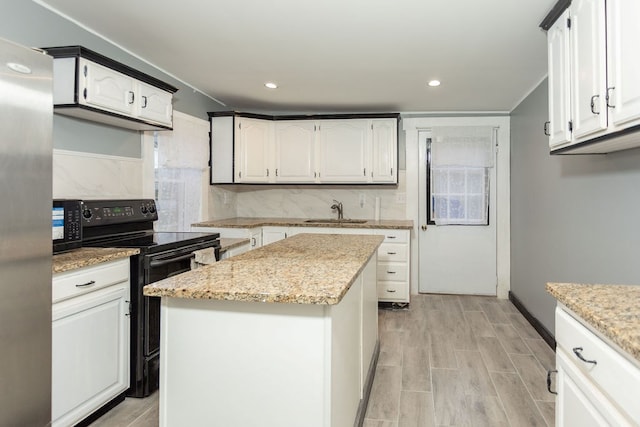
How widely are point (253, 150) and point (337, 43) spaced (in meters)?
2.08

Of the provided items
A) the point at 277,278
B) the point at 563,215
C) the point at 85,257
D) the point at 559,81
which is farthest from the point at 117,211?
the point at 563,215

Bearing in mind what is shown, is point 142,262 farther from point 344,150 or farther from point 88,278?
point 344,150

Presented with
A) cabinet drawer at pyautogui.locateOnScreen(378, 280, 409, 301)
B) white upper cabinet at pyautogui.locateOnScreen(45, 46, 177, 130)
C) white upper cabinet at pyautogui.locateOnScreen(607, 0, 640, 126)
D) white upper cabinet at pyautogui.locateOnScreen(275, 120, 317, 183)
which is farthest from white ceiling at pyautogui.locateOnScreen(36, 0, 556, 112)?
cabinet drawer at pyautogui.locateOnScreen(378, 280, 409, 301)

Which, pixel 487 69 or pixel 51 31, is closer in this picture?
pixel 51 31

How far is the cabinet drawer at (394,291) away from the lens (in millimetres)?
4297

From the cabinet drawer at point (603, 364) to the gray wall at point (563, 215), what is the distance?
101 cm

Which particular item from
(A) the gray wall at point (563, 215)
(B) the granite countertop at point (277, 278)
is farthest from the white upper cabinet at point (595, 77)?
(B) the granite countertop at point (277, 278)

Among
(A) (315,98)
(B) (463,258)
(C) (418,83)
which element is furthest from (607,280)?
(A) (315,98)

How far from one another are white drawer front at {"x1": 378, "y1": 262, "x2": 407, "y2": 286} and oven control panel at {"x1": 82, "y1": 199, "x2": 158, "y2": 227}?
2374 mm

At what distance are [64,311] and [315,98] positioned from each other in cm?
314

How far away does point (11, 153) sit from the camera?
1424 mm

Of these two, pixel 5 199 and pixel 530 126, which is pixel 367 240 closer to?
pixel 5 199

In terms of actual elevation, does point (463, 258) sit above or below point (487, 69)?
below

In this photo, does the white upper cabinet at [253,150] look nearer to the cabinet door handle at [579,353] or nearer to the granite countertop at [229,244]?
the granite countertop at [229,244]
